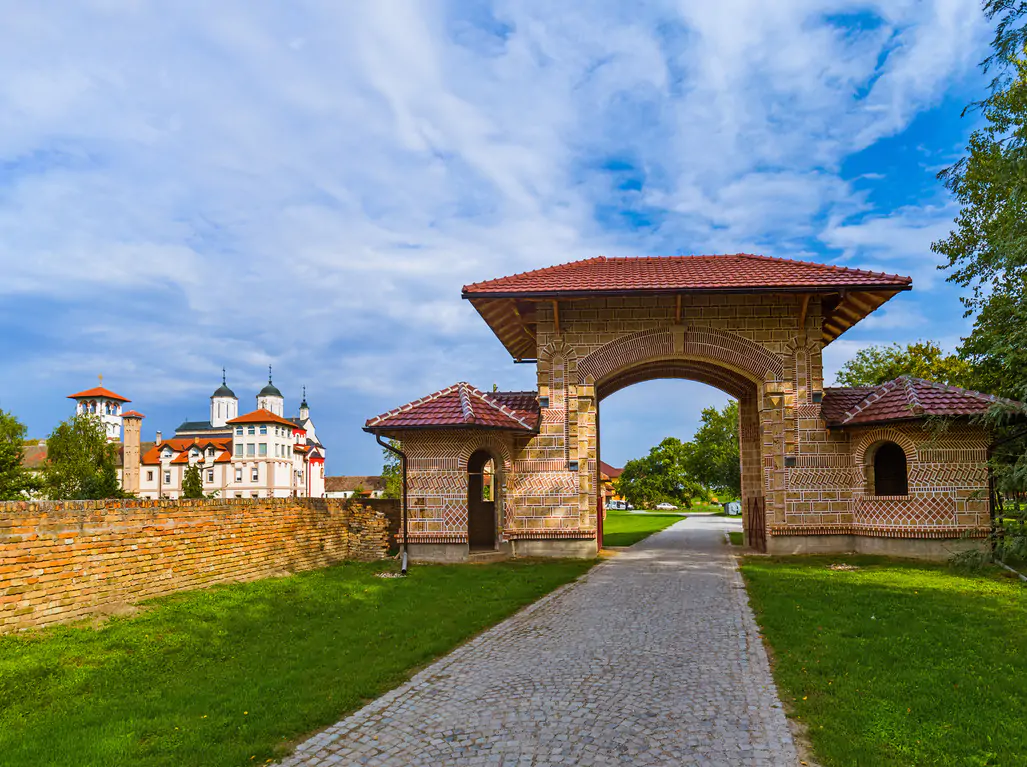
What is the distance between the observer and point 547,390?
16750mm

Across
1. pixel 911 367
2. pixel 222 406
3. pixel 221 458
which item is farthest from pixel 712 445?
pixel 222 406

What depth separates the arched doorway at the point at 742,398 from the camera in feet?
60.4

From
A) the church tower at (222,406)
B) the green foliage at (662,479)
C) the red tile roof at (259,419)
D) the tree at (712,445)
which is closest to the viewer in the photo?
the tree at (712,445)

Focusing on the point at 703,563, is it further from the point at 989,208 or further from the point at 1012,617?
the point at 989,208

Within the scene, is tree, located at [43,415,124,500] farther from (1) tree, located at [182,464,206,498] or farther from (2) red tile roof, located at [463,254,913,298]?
(2) red tile roof, located at [463,254,913,298]

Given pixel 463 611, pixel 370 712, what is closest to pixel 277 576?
pixel 463 611

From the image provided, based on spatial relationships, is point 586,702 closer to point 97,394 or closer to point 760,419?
point 760,419

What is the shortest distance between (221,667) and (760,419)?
13202 mm

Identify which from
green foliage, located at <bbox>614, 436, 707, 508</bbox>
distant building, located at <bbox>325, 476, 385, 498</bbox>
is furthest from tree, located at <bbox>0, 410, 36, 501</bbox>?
distant building, located at <bbox>325, 476, 385, 498</bbox>

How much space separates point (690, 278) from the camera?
16422 millimetres

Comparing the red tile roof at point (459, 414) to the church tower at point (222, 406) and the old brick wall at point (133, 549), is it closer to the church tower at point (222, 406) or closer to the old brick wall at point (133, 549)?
the old brick wall at point (133, 549)

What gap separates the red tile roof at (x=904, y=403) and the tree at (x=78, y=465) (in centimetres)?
3689

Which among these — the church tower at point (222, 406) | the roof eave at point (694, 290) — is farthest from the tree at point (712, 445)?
the church tower at point (222, 406)

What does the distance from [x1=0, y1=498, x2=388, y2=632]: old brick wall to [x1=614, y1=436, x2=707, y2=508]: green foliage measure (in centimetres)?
5273
